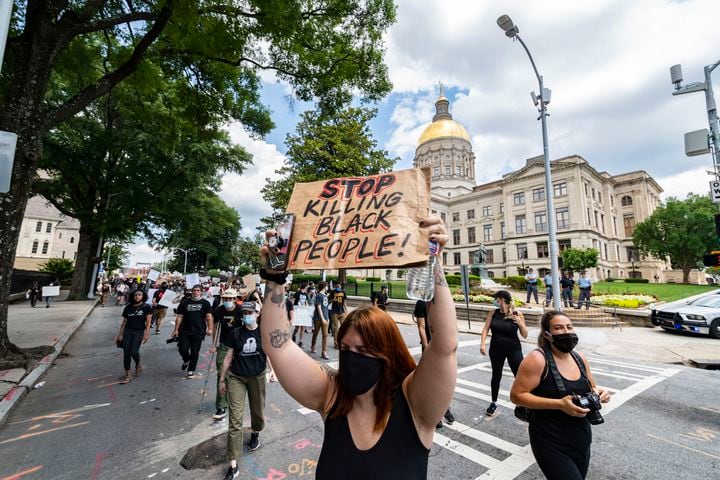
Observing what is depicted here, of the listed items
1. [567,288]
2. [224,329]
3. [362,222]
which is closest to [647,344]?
[567,288]

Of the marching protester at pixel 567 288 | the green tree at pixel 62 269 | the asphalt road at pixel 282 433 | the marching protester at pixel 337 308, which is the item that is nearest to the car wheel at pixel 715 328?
the marching protester at pixel 567 288

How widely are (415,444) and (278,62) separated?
36.4 feet

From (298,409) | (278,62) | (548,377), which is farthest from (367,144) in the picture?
(548,377)

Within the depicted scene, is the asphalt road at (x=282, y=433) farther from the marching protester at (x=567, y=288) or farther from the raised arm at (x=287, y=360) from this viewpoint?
the marching protester at (x=567, y=288)

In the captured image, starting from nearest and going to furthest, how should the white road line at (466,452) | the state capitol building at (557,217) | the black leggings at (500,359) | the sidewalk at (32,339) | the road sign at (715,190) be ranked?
the white road line at (466,452)
the black leggings at (500,359)
the sidewalk at (32,339)
the road sign at (715,190)
the state capitol building at (557,217)

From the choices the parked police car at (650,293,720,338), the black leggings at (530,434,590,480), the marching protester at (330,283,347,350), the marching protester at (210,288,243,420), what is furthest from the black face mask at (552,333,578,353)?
the parked police car at (650,293,720,338)

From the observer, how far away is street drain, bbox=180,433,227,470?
3.79 meters

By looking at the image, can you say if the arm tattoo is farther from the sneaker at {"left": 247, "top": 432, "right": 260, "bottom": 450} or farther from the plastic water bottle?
the sneaker at {"left": 247, "top": 432, "right": 260, "bottom": 450}

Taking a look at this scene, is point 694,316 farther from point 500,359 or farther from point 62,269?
point 62,269

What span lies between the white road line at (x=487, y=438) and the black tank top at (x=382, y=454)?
3.36m

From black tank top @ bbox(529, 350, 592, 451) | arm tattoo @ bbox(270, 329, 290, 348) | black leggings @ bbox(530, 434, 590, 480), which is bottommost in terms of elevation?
black leggings @ bbox(530, 434, 590, 480)

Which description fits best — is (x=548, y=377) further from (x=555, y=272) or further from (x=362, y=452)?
(x=555, y=272)

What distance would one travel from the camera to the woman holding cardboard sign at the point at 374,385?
1512mm

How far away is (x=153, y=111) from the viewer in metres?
12.3
